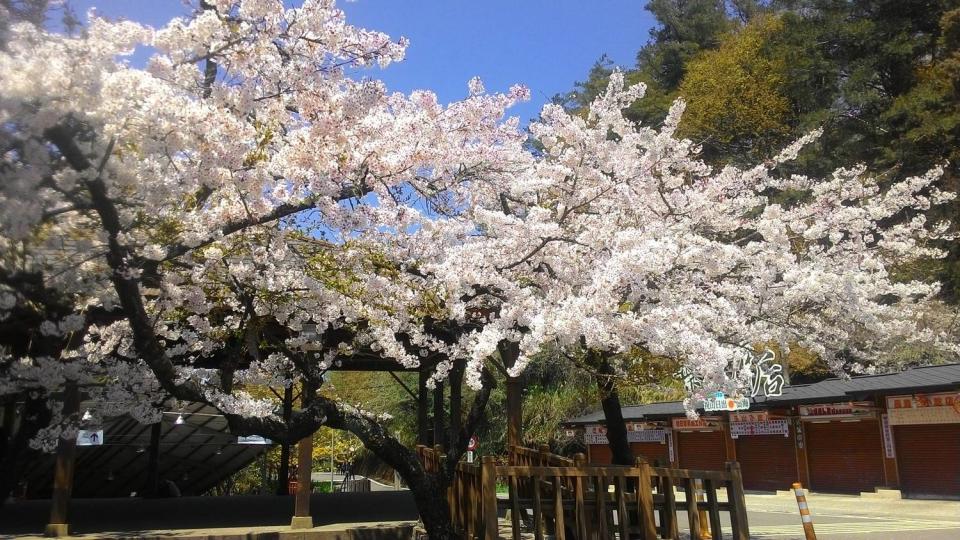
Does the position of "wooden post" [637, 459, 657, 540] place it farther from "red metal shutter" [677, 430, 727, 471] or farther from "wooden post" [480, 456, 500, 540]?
"red metal shutter" [677, 430, 727, 471]

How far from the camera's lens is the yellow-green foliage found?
32.4 m

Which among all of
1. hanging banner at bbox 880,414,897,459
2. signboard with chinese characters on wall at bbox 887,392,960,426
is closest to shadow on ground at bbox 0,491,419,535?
hanging banner at bbox 880,414,897,459

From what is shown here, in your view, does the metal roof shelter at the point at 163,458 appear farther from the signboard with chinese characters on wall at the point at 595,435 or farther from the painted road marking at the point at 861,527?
the signboard with chinese characters on wall at the point at 595,435

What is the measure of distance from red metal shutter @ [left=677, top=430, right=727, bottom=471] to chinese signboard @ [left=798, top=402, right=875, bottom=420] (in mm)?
4407

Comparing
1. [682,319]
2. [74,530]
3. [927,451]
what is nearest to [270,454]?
[74,530]

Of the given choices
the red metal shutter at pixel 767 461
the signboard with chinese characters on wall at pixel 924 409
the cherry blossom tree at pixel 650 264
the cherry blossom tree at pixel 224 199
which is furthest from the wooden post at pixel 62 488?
the red metal shutter at pixel 767 461

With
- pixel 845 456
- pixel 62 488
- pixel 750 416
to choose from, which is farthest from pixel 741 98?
pixel 62 488

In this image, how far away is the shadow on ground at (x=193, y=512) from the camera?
13.1 meters

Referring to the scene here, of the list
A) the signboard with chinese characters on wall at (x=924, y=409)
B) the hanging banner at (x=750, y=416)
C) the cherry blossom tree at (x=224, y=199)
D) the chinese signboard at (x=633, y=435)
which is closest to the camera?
the cherry blossom tree at (x=224, y=199)

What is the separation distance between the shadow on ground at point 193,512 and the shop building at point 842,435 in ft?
34.6

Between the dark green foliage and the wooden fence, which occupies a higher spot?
the dark green foliage

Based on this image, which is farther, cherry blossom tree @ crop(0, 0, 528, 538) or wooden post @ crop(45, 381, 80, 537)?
wooden post @ crop(45, 381, 80, 537)

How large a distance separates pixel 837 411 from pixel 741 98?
51.7ft

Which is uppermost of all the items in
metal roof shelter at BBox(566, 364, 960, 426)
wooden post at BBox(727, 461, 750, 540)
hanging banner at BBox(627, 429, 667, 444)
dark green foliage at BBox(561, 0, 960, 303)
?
dark green foliage at BBox(561, 0, 960, 303)
